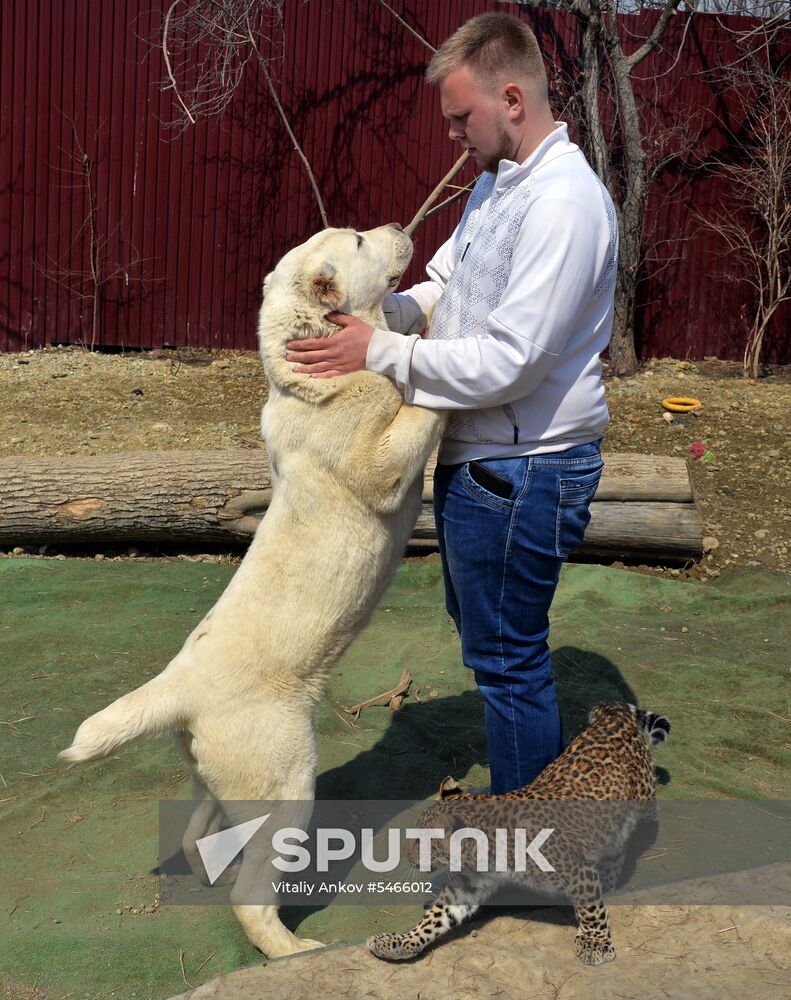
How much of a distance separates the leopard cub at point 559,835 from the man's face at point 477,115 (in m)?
2.05

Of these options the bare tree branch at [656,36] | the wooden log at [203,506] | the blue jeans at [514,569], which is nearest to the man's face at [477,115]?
the blue jeans at [514,569]

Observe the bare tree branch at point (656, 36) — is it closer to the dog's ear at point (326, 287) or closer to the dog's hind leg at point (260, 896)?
the dog's ear at point (326, 287)

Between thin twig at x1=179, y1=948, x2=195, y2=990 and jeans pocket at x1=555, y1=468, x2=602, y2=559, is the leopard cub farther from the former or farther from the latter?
jeans pocket at x1=555, y1=468, x2=602, y2=559

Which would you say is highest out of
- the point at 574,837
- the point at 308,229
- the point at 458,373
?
the point at 308,229

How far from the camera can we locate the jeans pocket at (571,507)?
10.2ft

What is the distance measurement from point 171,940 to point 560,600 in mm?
3578

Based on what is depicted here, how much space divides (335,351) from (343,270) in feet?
1.19

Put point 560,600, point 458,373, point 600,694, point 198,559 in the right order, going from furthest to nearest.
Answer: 1. point 198,559
2. point 560,600
3. point 600,694
4. point 458,373

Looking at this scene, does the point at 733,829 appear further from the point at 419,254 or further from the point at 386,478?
the point at 419,254

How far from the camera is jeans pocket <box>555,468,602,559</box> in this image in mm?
3105

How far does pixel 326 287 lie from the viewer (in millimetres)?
3326

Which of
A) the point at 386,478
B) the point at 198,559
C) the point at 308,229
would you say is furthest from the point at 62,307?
the point at 386,478

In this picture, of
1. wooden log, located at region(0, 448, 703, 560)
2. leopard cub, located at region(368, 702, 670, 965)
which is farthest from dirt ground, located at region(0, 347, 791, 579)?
leopard cub, located at region(368, 702, 670, 965)

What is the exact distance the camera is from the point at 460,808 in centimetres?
324
